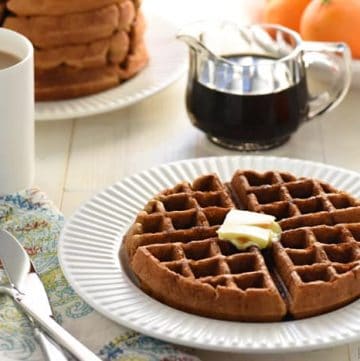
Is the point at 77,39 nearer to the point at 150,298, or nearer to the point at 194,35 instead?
the point at 194,35

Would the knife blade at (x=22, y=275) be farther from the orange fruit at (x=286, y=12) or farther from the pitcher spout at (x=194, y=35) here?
the orange fruit at (x=286, y=12)

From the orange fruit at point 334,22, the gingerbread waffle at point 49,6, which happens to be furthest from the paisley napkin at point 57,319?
the orange fruit at point 334,22

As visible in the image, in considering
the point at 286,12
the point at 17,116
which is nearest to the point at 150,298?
the point at 17,116

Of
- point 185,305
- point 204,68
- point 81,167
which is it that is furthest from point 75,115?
point 185,305

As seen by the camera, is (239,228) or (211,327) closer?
(211,327)

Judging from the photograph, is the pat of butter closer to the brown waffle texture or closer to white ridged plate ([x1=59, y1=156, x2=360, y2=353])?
the brown waffle texture

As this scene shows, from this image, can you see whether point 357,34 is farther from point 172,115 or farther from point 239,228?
point 239,228

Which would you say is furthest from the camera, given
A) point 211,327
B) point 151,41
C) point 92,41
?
point 151,41
